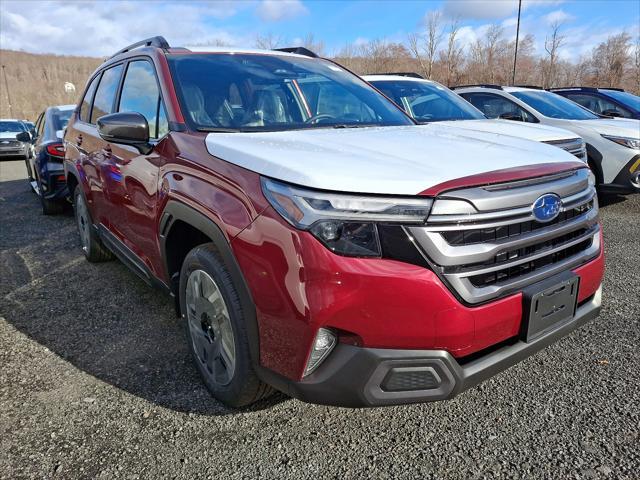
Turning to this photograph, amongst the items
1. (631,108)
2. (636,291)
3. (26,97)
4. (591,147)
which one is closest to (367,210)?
(636,291)

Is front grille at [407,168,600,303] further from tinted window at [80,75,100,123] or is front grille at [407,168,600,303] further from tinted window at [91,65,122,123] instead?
tinted window at [80,75,100,123]

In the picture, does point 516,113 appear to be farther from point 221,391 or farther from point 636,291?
point 221,391

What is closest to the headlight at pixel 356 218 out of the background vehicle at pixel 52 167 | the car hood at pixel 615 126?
the background vehicle at pixel 52 167

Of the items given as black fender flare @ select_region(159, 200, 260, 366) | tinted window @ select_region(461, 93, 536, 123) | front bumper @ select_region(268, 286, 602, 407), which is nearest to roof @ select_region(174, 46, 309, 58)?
black fender flare @ select_region(159, 200, 260, 366)

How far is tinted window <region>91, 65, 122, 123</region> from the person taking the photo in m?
3.58

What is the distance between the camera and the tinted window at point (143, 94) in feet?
8.75

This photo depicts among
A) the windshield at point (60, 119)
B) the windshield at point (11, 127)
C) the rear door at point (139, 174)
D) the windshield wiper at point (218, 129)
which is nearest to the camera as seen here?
the windshield wiper at point (218, 129)

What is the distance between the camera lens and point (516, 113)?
23.7 ft

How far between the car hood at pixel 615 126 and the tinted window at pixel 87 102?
240 inches

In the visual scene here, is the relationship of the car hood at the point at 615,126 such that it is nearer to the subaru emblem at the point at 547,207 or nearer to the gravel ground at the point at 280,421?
the gravel ground at the point at 280,421

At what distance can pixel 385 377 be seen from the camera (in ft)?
5.51

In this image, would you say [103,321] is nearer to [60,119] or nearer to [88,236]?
[88,236]

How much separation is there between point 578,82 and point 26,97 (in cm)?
4980

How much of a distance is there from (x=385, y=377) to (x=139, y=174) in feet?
Answer: 6.06
